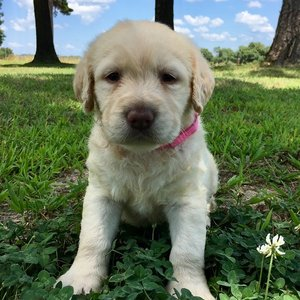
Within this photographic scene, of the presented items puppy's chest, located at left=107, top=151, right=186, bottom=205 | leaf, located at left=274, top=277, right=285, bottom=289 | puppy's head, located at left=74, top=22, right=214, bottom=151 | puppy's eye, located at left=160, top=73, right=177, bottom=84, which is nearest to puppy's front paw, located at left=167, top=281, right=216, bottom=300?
leaf, located at left=274, top=277, right=285, bottom=289

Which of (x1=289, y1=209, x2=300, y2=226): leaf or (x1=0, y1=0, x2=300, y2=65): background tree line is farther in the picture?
(x1=0, y1=0, x2=300, y2=65): background tree line

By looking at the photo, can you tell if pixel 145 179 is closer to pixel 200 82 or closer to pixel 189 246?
pixel 189 246

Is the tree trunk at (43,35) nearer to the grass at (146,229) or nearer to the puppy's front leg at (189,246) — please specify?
the grass at (146,229)

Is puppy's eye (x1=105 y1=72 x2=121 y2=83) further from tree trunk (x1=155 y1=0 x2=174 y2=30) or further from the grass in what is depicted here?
tree trunk (x1=155 y1=0 x2=174 y2=30)

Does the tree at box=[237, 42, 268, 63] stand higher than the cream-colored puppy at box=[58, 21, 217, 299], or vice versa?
the cream-colored puppy at box=[58, 21, 217, 299]

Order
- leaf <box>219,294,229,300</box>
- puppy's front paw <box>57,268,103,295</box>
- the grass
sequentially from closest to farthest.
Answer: leaf <box>219,294,229,300</box>, the grass, puppy's front paw <box>57,268,103,295</box>

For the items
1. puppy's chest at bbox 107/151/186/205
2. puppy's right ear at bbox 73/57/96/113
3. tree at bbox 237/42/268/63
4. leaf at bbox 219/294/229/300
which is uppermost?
puppy's right ear at bbox 73/57/96/113

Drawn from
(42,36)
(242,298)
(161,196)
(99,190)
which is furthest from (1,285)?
(42,36)

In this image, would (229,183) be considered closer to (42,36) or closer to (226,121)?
(226,121)
